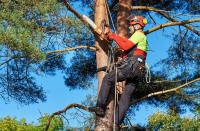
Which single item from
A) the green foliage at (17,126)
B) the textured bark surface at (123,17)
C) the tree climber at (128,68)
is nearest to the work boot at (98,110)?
the tree climber at (128,68)

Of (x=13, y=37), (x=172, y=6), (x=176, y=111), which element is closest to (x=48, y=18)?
(x=13, y=37)

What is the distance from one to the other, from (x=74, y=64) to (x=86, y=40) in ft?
6.49

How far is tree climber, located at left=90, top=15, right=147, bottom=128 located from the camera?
5.75 metres

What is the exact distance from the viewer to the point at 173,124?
36.0 feet

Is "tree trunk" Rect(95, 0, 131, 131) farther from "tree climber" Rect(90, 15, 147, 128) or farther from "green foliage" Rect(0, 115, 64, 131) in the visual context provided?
"green foliage" Rect(0, 115, 64, 131)

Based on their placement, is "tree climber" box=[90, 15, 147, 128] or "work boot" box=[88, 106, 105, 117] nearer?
"tree climber" box=[90, 15, 147, 128]

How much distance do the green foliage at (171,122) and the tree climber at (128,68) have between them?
481 centimetres

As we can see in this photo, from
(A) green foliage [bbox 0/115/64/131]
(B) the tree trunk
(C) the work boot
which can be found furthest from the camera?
(A) green foliage [bbox 0/115/64/131]

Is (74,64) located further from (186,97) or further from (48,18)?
(48,18)

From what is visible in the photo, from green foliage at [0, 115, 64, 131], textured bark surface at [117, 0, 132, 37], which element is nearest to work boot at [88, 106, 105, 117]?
textured bark surface at [117, 0, 132, 37]

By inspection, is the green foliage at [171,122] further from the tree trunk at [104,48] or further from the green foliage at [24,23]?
→ the green foliage at [24,23]

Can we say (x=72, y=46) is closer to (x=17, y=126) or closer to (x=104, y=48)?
(x=104, y=48)

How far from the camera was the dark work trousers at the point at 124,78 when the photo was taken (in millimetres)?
5754

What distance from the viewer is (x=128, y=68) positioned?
18.9ft
